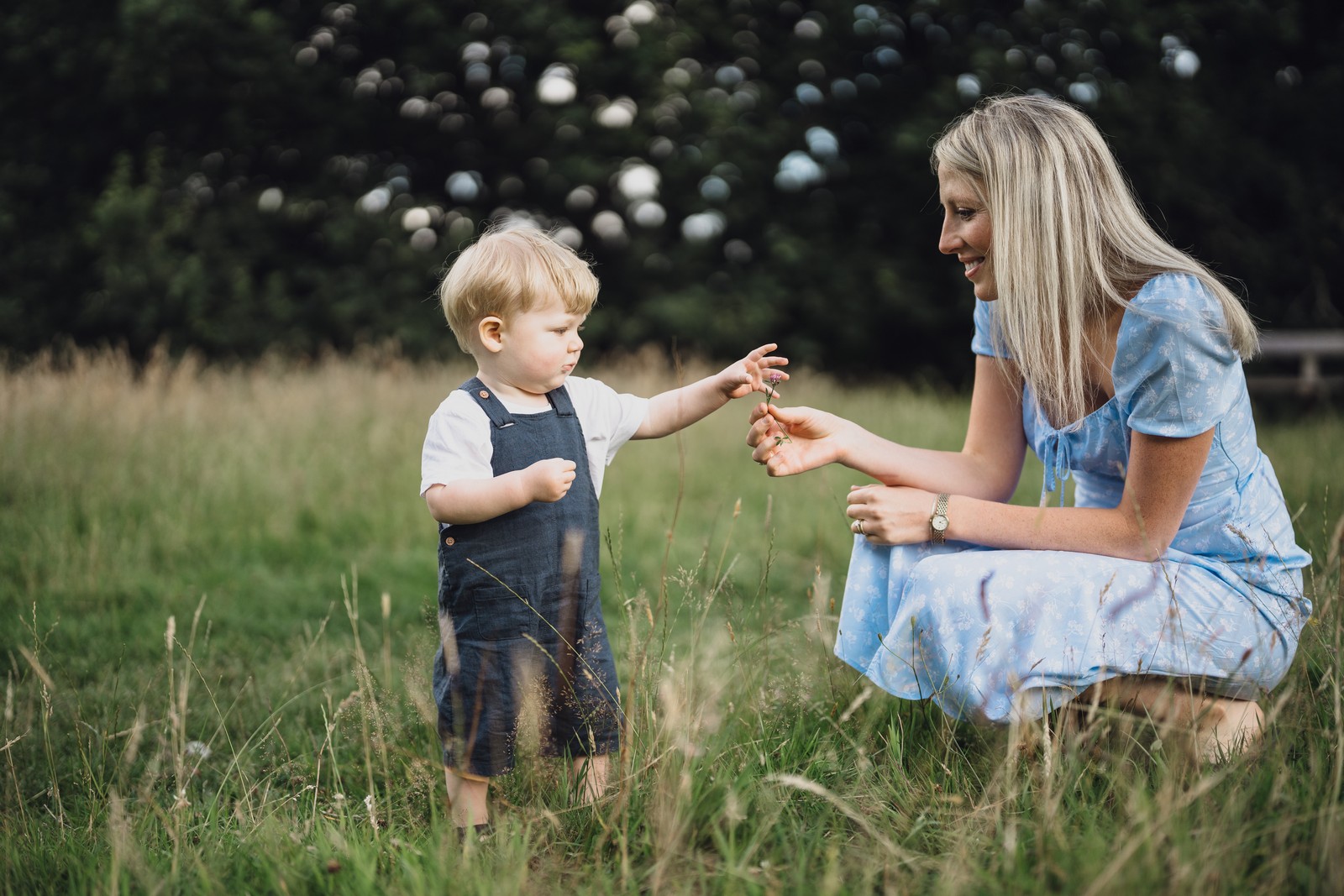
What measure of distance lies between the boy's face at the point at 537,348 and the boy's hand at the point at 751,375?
1.20 feet

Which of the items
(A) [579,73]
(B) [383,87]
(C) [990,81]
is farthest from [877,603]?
(B) [383,87]

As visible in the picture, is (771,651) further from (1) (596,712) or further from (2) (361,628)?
(2) (361,628)

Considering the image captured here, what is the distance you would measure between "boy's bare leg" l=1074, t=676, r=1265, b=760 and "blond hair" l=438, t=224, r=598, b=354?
1.43 m

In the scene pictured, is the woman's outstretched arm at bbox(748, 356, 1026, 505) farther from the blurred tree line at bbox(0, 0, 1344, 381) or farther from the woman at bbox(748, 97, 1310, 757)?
the blurred tree line at bbox(0, 0, 1344, 381)

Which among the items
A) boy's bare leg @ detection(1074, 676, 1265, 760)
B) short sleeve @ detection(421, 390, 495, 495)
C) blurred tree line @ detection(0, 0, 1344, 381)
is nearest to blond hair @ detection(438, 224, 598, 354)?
short sleeve @ detection(421, 390, 495, 495)

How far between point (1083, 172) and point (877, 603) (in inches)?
44.7

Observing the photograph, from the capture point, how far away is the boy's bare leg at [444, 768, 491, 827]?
2.05 m

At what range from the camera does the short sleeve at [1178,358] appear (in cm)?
203

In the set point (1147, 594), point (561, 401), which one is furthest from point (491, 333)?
point (1147, 594)

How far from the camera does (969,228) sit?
2.33m

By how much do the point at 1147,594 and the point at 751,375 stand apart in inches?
39.1

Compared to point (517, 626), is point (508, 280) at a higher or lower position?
higher

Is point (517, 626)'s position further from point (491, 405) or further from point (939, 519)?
point (939, 519)

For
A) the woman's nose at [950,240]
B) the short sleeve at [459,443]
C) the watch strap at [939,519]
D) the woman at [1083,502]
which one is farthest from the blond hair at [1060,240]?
the short sleeve at [459,443]
